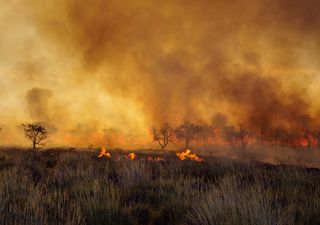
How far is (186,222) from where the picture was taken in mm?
5406

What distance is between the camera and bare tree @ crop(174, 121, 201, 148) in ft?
416

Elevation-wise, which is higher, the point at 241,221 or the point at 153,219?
the point at 241,221

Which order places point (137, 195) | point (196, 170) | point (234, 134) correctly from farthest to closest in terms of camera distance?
point (234, 134) → point (196, 170) → point (137, 195)

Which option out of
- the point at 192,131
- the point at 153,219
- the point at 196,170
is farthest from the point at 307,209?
the point at 192,131

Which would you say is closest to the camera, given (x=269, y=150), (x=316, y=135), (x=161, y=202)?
(x=161, y=202)

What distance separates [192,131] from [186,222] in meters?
124

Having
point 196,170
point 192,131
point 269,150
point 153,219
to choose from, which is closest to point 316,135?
point 269,150

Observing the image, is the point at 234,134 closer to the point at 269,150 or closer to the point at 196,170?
the point at 269,150

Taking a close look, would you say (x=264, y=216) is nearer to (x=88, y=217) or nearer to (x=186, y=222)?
(x=186, y=222)

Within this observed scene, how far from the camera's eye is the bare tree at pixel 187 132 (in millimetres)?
126938

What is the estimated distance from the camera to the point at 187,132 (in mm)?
127938

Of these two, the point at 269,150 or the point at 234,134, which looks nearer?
the point at 234,134

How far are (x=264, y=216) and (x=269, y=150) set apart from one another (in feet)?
495

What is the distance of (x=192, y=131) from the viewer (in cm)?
12900
